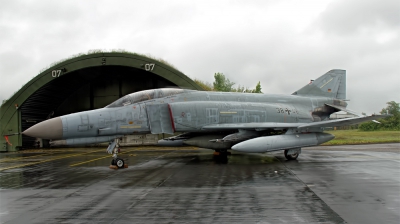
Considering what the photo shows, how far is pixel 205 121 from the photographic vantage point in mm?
12227

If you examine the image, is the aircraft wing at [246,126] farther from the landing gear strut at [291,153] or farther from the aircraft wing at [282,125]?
the landing gear strut at [291,153]

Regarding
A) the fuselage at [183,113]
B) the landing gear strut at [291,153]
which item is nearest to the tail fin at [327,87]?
the fuselage at [183,113]

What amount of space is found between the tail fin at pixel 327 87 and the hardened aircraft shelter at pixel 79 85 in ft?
24.9

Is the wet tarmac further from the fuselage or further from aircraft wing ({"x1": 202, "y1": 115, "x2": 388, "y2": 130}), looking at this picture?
aircraft wing ({"x1": 202, "y1": 115, "x2": 388, "y2": 130})

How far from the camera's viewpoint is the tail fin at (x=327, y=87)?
15742 millimetres

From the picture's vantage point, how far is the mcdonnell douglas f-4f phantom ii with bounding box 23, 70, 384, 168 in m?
10.5

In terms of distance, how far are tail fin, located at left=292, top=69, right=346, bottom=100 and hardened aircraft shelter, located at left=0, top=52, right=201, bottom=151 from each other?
24.9 feet

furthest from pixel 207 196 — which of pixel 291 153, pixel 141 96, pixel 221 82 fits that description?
pixel 221 82

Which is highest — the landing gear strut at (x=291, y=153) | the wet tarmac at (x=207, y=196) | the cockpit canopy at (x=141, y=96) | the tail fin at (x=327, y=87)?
the tail fin at (x=327, y=87)

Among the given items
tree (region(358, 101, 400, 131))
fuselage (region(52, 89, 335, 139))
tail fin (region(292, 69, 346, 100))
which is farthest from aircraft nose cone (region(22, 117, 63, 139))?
tree (region(358, 101, 400, 131))

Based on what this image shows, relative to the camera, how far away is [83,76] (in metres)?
24.1

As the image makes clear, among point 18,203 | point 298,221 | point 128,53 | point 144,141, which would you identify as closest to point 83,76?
point 128,53

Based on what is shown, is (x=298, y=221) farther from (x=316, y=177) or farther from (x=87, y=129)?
(x=87, y=129)

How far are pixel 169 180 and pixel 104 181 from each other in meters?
1.77
